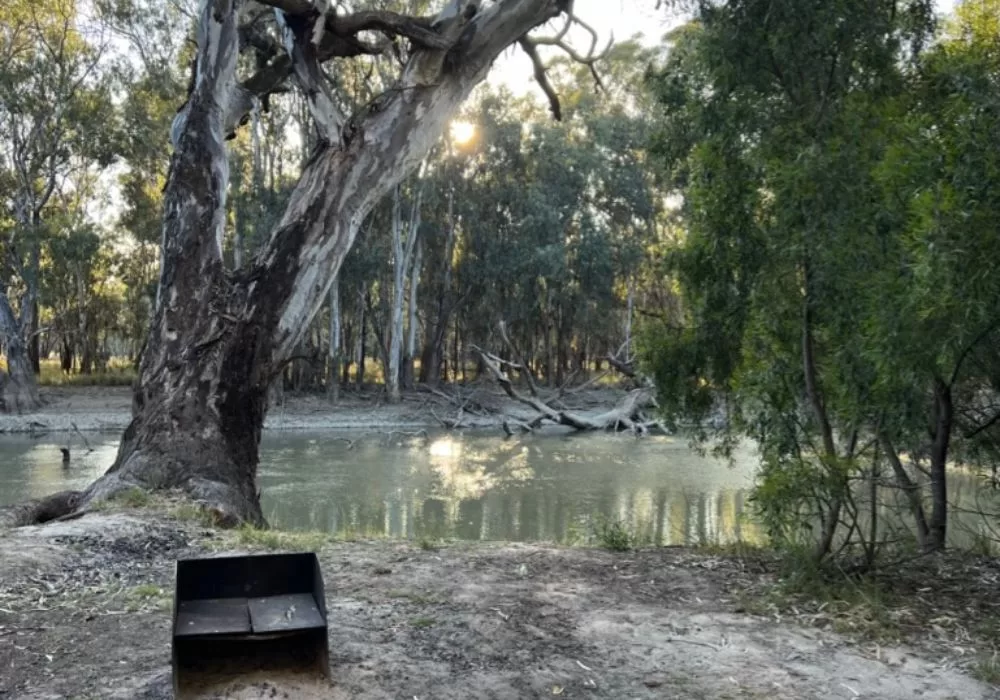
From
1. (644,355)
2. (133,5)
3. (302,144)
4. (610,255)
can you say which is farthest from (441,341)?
(644,355)

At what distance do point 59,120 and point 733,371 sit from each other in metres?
21.8

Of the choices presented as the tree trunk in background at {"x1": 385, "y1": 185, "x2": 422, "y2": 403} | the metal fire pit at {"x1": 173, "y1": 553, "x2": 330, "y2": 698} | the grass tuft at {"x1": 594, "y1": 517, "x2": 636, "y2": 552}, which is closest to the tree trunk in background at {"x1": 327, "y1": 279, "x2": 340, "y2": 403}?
the tree trunk in background at {"x1": 385, "y1": 185, "x2": 422, "y2": 403}

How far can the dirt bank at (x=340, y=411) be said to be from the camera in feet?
68.5

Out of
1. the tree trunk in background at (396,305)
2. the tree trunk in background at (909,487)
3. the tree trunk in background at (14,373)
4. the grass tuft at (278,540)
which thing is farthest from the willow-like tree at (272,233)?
the tree trunk in background at (396,305)

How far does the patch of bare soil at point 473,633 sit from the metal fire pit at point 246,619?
0.09 metres

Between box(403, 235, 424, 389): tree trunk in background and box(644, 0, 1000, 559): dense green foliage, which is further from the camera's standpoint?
box(403, 235, 424, 389): tree trunk in background

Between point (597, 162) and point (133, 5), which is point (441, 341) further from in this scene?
point (133, 5)

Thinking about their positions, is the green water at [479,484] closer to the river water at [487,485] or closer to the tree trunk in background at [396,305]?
the river water at [487,485]

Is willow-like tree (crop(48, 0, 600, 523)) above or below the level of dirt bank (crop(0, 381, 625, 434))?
above

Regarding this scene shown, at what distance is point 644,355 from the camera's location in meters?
5.76

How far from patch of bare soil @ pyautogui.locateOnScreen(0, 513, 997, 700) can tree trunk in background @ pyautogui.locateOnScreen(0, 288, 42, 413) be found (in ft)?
58.5

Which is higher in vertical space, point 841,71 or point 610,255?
point 610,255

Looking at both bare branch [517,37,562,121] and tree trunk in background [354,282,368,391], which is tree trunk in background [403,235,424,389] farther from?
bare branch [517,37,562,121]

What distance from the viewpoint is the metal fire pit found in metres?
3.09
